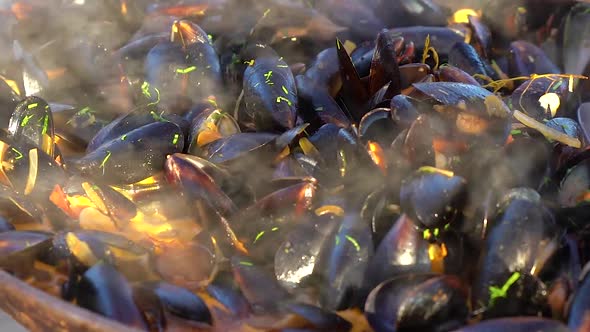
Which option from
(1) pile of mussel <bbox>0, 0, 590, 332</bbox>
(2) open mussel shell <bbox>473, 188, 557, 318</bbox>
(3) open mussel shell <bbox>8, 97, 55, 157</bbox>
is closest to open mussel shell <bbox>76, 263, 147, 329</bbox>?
(1) pile of mussel <bbox>0, 0, 590, 332</bbox>

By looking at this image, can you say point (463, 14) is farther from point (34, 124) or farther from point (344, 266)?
point (34, 124)

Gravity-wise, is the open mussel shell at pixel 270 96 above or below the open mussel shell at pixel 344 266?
above

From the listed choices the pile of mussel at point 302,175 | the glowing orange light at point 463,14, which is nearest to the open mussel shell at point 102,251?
the pile of mussel at point 302,175

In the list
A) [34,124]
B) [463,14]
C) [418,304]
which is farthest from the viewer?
[463,14]

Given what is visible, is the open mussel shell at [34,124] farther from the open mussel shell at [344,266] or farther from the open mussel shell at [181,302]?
the open mussel shell at [344,266]

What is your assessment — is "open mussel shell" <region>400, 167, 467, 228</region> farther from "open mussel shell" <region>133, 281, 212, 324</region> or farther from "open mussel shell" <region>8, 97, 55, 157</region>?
"open mussel shell" <region>8, 97, 55, 157</region>

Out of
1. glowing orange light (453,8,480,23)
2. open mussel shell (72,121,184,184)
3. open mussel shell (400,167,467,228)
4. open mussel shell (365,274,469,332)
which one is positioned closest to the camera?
open mussel shell (365,274,469,332)

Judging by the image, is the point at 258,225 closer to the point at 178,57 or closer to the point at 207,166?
the point at 207,166

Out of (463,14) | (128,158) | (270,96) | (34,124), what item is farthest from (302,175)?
(463,14)
